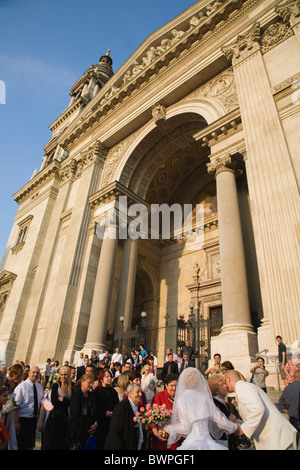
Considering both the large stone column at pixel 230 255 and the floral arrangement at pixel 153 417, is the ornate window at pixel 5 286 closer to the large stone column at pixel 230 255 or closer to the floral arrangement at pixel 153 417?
the large stone column at pixel 230 255

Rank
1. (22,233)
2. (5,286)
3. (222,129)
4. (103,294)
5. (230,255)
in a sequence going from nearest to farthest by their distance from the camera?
(230,255)
(222,129)
(103,294)
(5,286)
(22,233)

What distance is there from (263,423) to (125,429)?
4.56 ft

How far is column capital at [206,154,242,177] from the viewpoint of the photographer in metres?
11.5

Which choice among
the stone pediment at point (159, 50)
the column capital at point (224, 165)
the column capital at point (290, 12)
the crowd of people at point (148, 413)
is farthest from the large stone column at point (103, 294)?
the column capital at point (290, 12)

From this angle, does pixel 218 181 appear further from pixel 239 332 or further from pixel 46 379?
pixel 46 379

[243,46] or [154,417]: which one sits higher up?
[243,46]

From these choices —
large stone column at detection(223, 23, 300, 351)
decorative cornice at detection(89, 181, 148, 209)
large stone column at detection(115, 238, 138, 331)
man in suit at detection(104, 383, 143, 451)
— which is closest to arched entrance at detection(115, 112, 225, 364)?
decorative cornice at detection(89, 181, 148, 209)

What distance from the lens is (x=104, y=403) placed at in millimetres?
4012

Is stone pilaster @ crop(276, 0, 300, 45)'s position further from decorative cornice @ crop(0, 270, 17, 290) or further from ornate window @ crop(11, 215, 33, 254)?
decorative cornice @ crop(0, 270, 17, 290)

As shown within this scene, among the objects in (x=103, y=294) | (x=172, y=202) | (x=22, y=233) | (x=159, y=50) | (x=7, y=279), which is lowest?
(x=103, y=294)

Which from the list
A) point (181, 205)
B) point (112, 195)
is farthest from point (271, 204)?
point (181, 205)

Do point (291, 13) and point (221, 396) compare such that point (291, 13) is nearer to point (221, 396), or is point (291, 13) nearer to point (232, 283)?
point (232, 283)

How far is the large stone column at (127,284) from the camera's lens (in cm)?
1456

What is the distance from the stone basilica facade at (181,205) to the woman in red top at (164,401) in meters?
4.69
